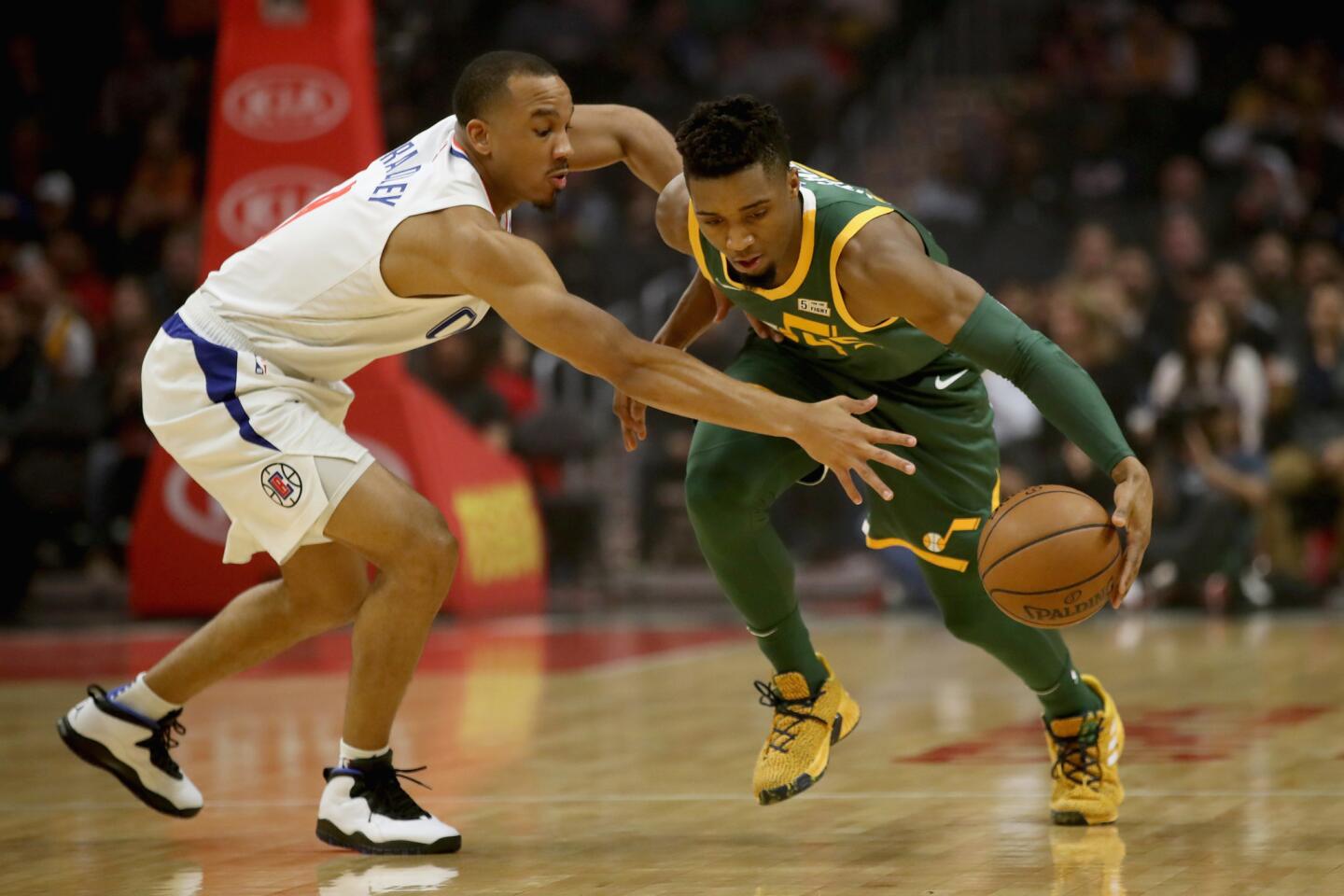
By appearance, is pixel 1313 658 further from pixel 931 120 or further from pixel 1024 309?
pixel 931 120

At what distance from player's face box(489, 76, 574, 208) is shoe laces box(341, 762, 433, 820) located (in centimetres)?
142

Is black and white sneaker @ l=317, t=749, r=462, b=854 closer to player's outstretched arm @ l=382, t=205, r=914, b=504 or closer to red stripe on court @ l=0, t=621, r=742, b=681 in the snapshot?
player's outstretched arm @ l=382, t=205, r=914, b=504

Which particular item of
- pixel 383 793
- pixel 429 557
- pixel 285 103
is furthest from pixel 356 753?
pixel 285 103

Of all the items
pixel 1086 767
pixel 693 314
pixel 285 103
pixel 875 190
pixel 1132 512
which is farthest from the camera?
pixel 875 190

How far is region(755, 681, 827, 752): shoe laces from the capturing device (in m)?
4.62

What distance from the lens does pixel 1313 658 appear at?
8.12 m

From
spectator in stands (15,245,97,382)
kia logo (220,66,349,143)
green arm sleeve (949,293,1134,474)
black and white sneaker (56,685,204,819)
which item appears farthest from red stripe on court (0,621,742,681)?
green arm sleeve (949,293,1134,474)

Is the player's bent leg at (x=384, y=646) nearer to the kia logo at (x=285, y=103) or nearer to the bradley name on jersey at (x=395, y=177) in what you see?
the bradley name on jersey at (x=395, y=177)

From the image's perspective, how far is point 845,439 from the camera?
3.86 metres

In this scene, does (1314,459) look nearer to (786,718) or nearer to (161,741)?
(786,718)

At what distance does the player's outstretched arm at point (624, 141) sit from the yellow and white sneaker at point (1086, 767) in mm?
1795

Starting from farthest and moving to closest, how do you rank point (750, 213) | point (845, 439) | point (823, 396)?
point (823, 396) < point (750, 213) < point (845, 439)

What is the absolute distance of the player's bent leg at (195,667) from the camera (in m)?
4.58

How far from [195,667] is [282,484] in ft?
2.24
